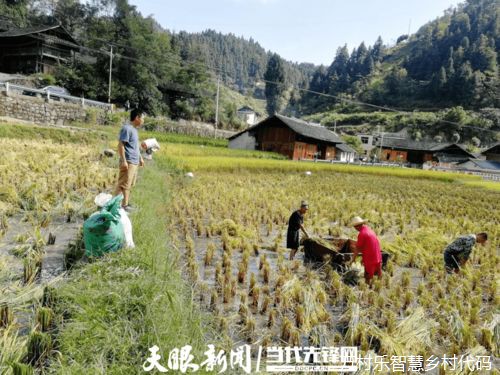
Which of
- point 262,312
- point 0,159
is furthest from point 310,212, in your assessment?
point 0,159

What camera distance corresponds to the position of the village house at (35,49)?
28.6 meters

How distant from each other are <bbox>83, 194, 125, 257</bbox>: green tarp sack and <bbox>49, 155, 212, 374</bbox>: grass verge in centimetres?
14

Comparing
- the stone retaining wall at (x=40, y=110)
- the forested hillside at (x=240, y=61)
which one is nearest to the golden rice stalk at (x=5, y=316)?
the stone retaining wall at (x=40, y=110)

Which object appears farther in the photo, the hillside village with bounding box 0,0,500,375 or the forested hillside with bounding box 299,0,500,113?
the forested hillside with bounding box 299,0,500,113

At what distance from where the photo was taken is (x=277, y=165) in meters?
19.7

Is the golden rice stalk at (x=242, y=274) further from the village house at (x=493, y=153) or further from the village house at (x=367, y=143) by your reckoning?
the village house at (x=367, y=143)

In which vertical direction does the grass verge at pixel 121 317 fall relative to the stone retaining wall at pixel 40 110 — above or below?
below

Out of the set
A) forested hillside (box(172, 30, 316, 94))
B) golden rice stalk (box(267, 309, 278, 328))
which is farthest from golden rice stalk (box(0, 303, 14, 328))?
forested hillside (box(172, 30, 316, 94))

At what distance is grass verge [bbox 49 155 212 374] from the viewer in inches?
90.0

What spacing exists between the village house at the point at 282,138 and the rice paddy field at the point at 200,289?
21.8 m

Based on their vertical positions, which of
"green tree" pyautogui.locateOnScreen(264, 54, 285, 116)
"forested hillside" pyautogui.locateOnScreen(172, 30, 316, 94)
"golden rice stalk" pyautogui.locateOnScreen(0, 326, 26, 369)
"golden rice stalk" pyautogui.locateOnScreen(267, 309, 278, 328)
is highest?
"forested hillside" pyautogui.locateOnScreen(172, 30, 316, 94)

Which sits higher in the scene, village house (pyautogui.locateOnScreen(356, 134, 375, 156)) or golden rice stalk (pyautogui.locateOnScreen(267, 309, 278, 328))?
village house (pyautogui.locateOnScreen(356, 134, 375, 156))

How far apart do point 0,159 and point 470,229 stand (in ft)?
37.8

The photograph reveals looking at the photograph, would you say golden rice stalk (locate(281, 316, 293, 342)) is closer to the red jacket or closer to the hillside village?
the hillside village
